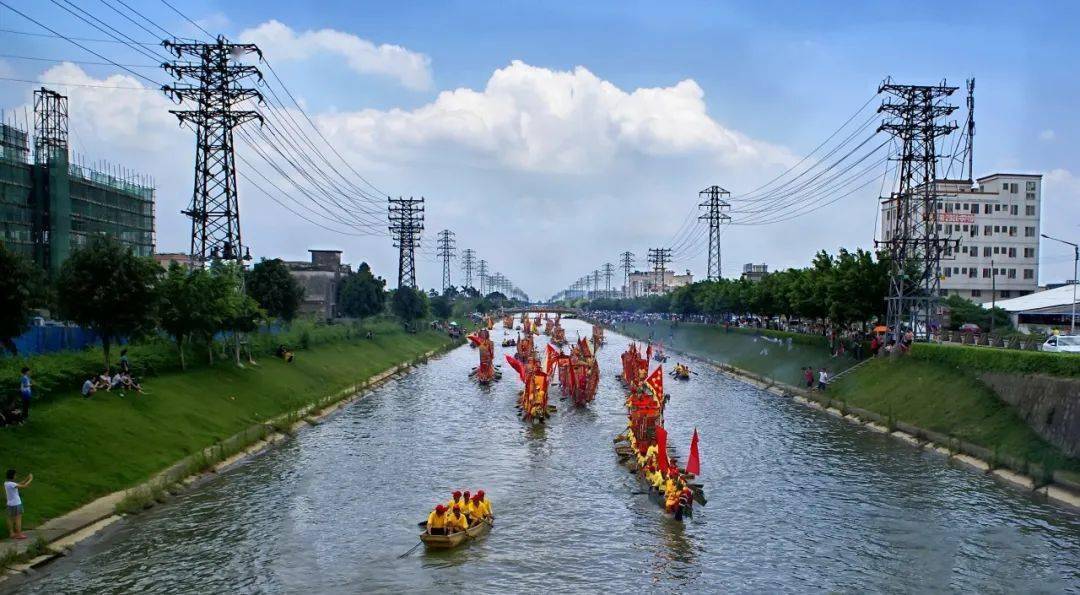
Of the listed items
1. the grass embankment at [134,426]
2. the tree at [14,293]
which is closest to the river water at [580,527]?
the grass embankment at [134,426]

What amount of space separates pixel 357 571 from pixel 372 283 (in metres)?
86.0

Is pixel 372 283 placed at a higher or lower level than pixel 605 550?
higher

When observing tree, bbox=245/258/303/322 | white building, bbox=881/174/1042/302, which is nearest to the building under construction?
tree, bbox=245/258/303/322

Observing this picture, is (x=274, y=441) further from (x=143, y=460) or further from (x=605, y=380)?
(x=605, y=380)

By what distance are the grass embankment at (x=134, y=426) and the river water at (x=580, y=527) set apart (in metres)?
2.38

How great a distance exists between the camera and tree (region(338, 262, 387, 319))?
10625 cm

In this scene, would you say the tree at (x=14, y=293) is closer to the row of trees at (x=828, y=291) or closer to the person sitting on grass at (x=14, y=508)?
the person sitting on grass at (x=14, y=508)

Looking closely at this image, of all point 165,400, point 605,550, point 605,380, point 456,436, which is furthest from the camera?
point 605,380

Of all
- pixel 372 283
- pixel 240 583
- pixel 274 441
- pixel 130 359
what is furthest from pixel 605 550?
pixel 372 283

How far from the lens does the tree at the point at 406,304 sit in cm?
11831

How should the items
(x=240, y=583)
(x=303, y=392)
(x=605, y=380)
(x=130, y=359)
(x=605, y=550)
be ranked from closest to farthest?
(x=240, y=583) → (x=605, y=550) → (x=130, y=359) → (x=303, y=392) → (x=605, y=380)

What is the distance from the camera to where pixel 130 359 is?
4297 centimetres

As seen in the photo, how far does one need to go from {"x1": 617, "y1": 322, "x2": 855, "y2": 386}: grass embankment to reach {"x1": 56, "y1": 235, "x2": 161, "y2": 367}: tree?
164ft

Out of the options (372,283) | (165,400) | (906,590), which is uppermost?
(372,283)
